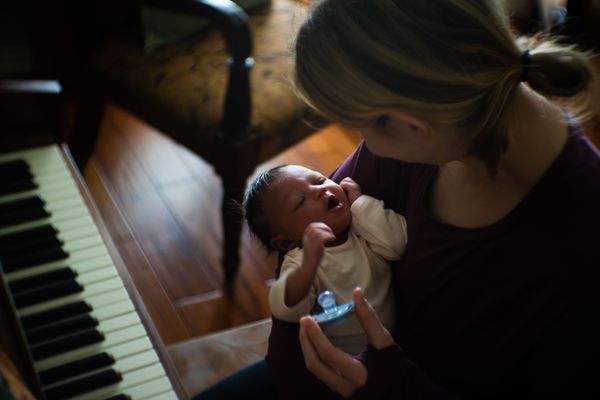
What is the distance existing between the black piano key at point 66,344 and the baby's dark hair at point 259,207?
0.30 meters

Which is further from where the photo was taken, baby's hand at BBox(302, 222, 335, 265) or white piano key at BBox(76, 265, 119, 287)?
white piano key at BBox(76, 265, 119, 287)

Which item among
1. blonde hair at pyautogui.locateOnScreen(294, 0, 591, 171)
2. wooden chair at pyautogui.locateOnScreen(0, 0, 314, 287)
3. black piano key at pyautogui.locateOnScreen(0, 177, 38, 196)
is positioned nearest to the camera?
blonde hair at pyautogui.locateOnScreen(294, 0, 591, 171)

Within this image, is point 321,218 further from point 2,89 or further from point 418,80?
point 2,89

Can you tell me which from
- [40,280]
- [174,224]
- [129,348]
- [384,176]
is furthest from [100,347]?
[174,224]

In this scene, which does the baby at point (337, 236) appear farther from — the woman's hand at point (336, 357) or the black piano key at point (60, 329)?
the black piano key at point (60, 329)

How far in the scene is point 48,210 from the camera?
1302 millimetres

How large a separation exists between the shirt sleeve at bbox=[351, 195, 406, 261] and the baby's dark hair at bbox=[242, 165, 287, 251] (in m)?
0.15

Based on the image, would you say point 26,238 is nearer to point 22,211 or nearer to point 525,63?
point 22,211

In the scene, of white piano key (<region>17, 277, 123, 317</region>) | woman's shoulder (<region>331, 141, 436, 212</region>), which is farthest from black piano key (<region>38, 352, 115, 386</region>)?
woman's shoulder (<region>331, 141, 436, 212</region>)

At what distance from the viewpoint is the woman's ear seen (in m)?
0.85

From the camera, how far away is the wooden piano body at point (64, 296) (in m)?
1.06

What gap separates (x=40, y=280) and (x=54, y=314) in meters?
0.08

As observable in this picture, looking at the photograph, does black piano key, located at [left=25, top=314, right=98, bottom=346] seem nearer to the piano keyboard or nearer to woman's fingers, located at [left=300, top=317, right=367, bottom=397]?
the piano keyboard

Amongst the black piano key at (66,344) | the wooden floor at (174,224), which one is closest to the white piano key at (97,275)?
the black piano key at (66,344)
